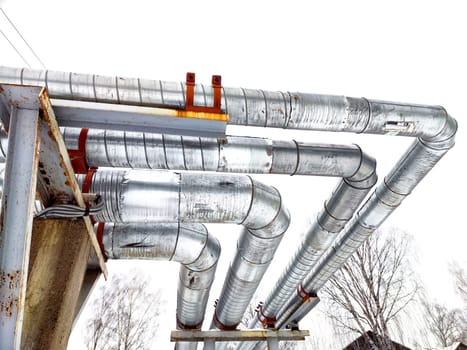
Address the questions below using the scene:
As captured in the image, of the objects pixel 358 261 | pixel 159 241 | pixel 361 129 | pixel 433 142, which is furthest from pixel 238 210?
pixel 358 261

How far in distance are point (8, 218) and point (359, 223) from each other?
4354mm

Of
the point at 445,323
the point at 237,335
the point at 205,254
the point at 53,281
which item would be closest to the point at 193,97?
the point at 53,281

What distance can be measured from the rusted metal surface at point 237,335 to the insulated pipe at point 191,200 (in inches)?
114

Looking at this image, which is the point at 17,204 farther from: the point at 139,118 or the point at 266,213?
the point at 266,213

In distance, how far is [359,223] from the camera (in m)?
4.68

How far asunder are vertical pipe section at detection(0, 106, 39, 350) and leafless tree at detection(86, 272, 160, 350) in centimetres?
970

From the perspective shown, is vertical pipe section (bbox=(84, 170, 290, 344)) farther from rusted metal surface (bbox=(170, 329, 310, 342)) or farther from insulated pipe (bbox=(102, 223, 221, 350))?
rusted metal surface (bbox=(170, 329, 310, 342))

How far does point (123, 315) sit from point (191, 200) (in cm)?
930

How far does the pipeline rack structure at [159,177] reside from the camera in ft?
7.21

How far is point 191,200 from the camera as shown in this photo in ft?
11.2

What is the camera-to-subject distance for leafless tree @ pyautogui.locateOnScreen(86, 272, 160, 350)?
33.5 feet

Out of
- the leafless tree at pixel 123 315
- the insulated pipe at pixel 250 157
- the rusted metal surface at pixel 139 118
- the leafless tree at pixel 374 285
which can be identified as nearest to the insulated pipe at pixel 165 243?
the insulated pipe at pixel 250 157

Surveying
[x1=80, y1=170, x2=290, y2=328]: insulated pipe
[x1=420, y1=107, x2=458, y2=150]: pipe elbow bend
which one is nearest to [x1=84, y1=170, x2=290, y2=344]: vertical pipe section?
[x1=80, y1=170, x2=290, y2=328]: insulated pipe

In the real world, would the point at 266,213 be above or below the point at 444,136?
below
